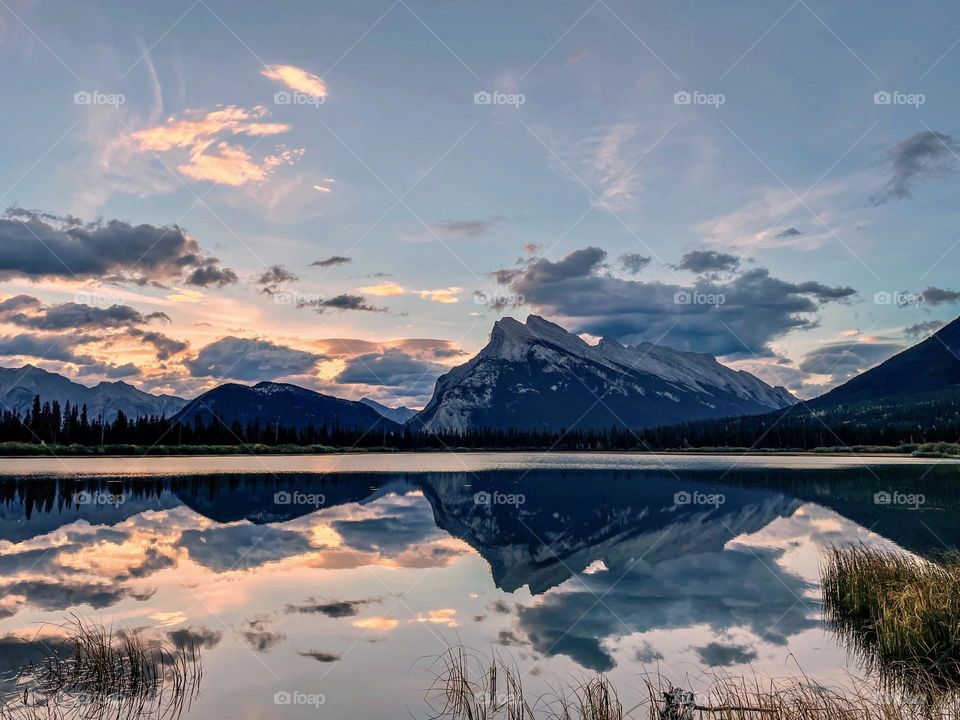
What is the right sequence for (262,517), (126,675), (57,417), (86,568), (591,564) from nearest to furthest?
1. (126,675)
2. (86,568)
3. (591,564)
4. (262,517)
5. (57,417)

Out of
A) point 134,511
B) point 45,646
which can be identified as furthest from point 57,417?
point 45,646

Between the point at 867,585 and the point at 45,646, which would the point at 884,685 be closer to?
the point at 867,585

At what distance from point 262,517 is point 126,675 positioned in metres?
32.1

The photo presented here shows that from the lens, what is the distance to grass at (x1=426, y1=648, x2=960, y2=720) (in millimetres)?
12500

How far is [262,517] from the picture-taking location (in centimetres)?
4700
